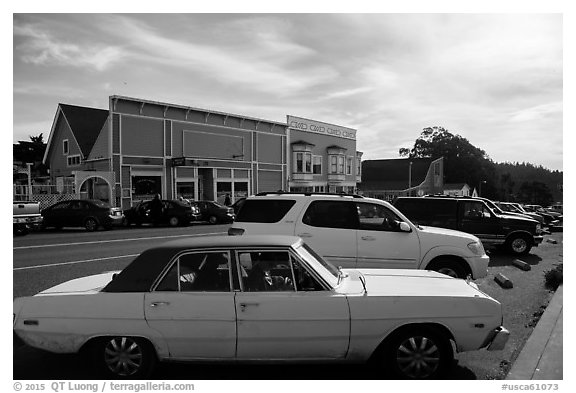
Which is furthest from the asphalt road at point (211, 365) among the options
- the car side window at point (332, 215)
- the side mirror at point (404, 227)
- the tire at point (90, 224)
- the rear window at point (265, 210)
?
the tire at point (90, 224)

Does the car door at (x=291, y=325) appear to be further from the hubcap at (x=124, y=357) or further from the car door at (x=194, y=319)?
the hubcap at (x=124, y=357)

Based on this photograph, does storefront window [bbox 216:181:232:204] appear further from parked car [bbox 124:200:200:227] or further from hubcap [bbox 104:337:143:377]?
hubcap [bbox 104:337:143:377]

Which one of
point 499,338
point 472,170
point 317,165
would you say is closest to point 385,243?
point 499,338

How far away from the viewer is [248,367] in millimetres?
4324

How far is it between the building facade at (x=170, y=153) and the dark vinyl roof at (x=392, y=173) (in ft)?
82.8

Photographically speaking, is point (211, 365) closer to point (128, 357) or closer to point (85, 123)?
point (128, 357)

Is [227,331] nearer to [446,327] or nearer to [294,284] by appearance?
[294,284]

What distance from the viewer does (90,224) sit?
19.8m

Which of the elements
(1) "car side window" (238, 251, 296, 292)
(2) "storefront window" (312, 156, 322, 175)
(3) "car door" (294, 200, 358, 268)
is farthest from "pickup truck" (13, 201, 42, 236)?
(2) "storefront window" (312, 156, 322, 175)

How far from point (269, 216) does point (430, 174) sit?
197 ft

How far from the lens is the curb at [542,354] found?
421 centimetres

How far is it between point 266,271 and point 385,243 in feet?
11.7

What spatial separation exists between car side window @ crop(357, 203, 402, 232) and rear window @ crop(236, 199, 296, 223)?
1271 millimetres

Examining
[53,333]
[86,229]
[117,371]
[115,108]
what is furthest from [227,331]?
[115,108]
